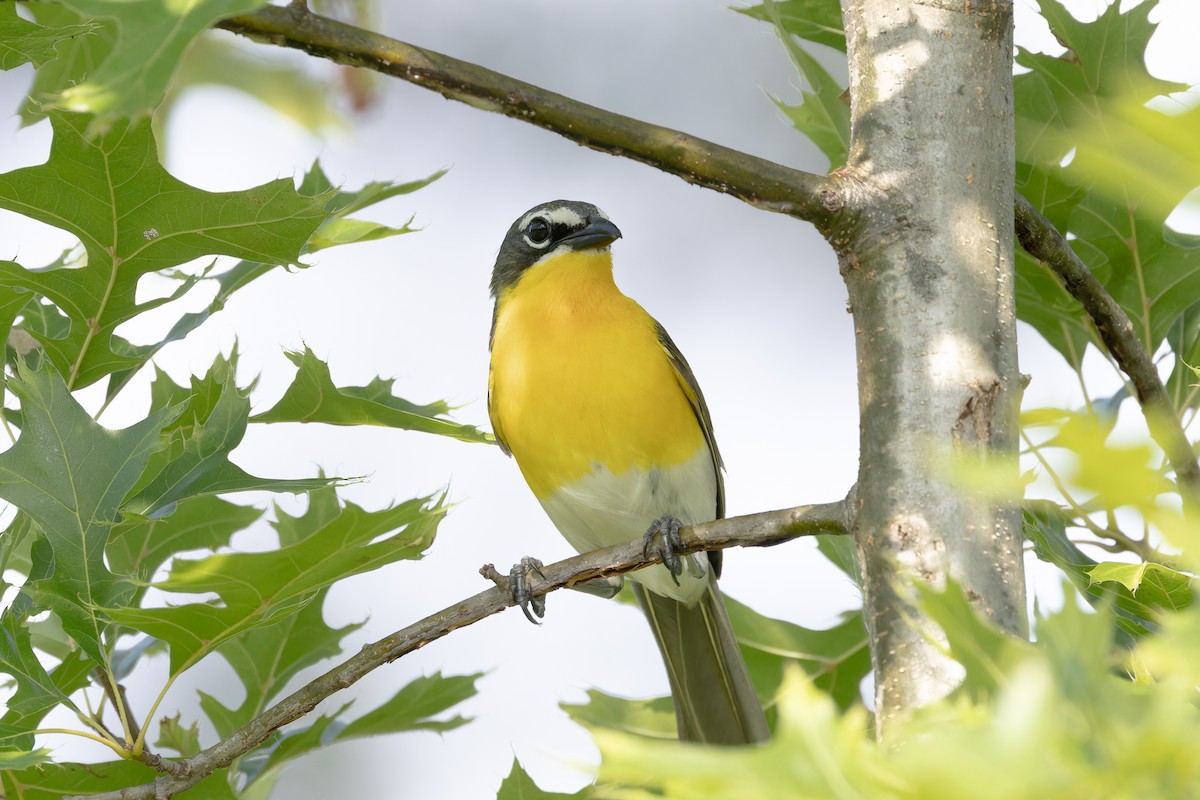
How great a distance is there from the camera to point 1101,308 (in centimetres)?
261

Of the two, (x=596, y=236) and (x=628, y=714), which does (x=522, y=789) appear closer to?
(x=628, y=714)

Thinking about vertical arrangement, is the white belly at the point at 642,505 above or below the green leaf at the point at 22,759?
above

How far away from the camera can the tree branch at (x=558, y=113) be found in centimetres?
199

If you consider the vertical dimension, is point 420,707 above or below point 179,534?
below

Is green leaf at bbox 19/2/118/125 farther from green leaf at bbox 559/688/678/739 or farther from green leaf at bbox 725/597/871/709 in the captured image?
green leaf at bbox 725/597/871/709

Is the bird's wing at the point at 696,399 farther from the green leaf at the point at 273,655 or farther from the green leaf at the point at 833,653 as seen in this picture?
the green leaf at the point at 273,655

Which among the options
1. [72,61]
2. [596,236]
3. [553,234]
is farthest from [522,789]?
[553,234]

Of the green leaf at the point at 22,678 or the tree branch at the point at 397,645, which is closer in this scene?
the tree branch at the point at 397,645

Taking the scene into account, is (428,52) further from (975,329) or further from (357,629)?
(357,629)

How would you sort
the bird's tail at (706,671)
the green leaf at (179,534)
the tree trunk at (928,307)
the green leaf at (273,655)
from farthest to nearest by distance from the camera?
the bird's tail at (706,671) < the green leaf at (273,655) < the green leaf at (179,534) < the tree trunk at (928,307)

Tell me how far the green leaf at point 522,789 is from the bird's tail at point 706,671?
0.95 metres

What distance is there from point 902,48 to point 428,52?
0.84m

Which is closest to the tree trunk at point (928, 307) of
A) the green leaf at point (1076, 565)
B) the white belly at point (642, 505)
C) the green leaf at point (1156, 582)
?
the green leaf at point (1156, 582)

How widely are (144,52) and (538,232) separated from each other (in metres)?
4.06
